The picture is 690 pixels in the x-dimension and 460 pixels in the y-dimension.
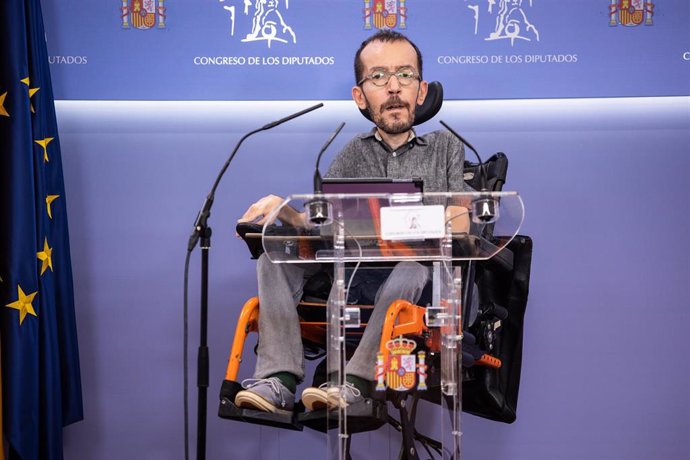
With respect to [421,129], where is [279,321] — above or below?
below

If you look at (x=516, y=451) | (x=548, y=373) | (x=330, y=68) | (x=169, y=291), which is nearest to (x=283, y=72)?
(x=330, y=68)

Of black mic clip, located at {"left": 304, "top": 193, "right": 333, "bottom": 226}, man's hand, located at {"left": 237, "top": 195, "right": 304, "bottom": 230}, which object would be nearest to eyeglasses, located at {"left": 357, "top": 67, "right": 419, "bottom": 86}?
man's hand, located at {"left": 237, "top": 195, "right": 304, "bottom": 230}

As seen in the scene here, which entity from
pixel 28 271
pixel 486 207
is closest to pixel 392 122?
pixel 486 207

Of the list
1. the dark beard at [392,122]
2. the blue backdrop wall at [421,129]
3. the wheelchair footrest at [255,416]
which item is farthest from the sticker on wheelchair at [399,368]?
the blue backdrop wall at [421,129]

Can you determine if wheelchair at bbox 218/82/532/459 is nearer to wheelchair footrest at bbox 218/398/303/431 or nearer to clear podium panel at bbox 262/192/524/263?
wheelchair footrest at bbox 218/398/303/431

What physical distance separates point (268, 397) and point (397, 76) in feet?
4.85

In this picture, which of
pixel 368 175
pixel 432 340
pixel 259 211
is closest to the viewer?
pixel 432 340

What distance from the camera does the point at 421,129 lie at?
3.35m

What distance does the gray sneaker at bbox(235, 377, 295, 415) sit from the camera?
2057mm

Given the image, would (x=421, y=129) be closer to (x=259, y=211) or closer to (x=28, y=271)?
(x=259, y=211)

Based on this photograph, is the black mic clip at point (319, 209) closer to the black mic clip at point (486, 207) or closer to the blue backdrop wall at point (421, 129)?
the black mic clip at point (486, 207)

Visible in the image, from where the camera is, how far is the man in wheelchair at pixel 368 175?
6.44 feet

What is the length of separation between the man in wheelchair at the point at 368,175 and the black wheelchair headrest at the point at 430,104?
1.3 inches

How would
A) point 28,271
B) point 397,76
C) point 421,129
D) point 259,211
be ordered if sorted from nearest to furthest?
point 259,211
point 28,271
point 397,76
point 421,129
